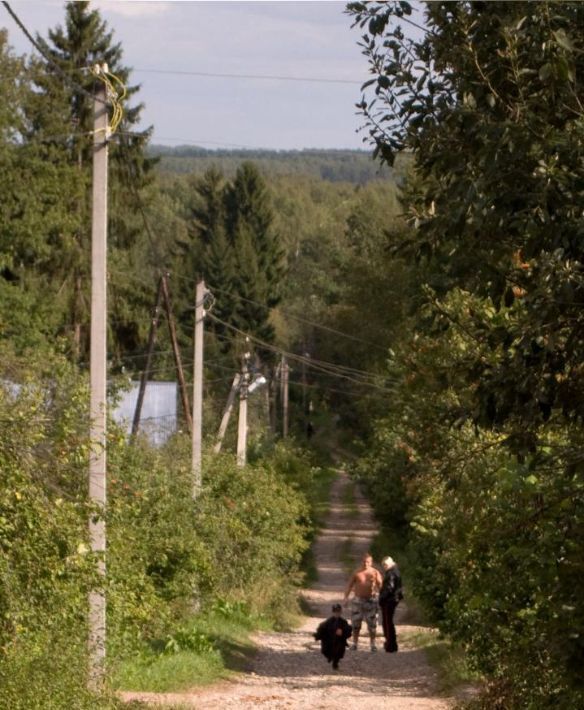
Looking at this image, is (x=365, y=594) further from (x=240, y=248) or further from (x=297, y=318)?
(x=297, y=318)

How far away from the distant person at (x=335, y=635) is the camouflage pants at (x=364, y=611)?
44.6 inches

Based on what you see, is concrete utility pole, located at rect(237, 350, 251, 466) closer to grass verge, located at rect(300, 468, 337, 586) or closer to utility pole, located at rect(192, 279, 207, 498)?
utility pole, located at rect(192, 279, 207, 498)

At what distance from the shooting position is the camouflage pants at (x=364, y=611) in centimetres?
2077

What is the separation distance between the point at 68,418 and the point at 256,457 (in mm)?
27804

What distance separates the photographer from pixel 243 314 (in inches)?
2749

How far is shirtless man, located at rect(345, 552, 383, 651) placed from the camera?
20.3m

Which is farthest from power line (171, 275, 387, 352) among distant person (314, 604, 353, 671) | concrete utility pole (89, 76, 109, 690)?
concrete utility pole (89, 76, 109, 690)

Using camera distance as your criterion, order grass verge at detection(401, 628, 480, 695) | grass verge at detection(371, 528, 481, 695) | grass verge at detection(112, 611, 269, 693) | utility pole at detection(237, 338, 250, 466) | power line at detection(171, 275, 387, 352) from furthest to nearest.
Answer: power line at detection(171, 275, 387, 352) → utility pole at detection(237, 338, 250, 466) → grass verge at detection(371, 528, 481, 695) → grass verge at detection(401, 628, 480, 695) → grass verge at detection(112, 611, 269, 693)

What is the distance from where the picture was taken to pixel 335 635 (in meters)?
19.3

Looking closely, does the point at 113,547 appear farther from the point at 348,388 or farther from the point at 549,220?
the point at 348,388

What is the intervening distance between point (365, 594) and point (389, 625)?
0.95m

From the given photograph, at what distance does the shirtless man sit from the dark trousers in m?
0.17

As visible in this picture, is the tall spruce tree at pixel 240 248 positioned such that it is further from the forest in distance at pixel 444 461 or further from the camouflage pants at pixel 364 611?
the camouflage pants at pixel 364 611

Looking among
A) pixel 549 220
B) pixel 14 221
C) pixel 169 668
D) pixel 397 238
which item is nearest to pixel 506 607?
pixel 397 238
